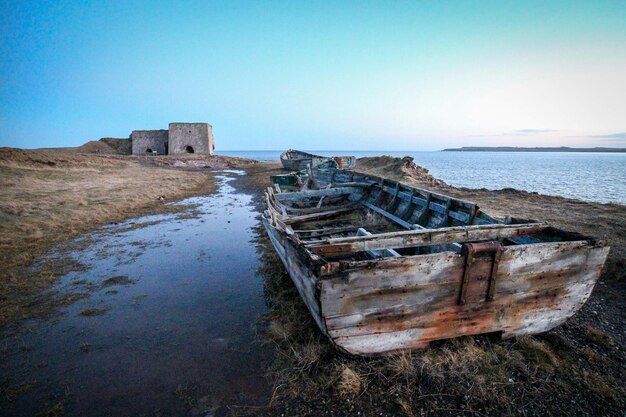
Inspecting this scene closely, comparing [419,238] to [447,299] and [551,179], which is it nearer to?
[447,299]

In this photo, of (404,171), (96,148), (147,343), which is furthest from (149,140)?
(147,343)

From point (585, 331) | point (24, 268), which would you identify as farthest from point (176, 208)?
point (585, 331)

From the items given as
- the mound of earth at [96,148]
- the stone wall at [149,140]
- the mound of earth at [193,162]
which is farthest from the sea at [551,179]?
the mound of earth at [96,148]

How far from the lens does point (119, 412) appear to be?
2980 mm

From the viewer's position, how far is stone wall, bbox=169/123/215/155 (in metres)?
42.4

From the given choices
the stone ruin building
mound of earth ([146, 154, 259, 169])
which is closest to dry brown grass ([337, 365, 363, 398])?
mound of earth ([146, 154, 259, 169])

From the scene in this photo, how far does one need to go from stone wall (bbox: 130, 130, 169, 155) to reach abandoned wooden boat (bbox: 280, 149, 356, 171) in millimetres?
23069

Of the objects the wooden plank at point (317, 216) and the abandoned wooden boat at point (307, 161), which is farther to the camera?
the abandoned wooden boat at point (307, 161)

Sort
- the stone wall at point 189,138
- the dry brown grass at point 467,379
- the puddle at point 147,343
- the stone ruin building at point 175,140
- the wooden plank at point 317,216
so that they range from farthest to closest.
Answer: the stone ruin building at point 175,140 < the stone wall at point 189,138 < the wooden plank at point 317,216 < the puddle at point 147,343 < the dry brown grass at point 467,379

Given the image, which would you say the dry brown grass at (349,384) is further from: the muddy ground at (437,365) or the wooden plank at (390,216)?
the wooden plank at (390,216)

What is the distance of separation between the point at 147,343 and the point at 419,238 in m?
3.97

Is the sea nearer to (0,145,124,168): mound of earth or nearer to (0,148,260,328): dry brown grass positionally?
(0,148,260,328): dry brown grass

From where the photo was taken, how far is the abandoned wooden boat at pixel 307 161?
22.7 meters

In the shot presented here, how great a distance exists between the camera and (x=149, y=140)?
44.6 m
